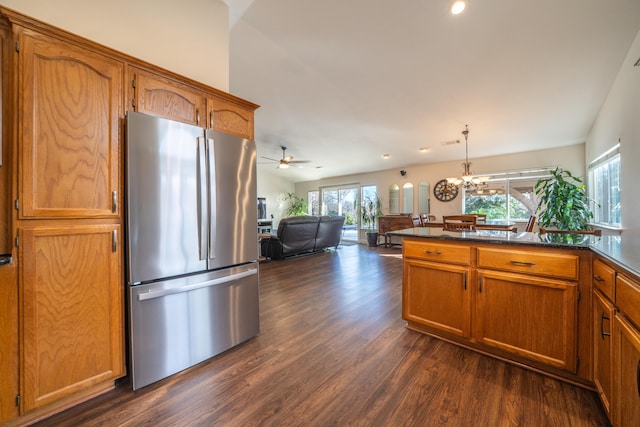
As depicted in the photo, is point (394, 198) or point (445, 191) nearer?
point (445, 191)

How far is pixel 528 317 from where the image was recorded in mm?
1660

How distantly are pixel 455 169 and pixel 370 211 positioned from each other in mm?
2771

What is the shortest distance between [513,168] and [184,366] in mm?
7081

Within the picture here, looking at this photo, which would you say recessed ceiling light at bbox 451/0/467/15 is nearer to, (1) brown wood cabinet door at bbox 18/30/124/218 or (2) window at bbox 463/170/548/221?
(1) brown wood cabinet door at bbox 18/30/124/218

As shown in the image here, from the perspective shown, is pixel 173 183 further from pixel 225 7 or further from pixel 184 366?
pixel 225 7

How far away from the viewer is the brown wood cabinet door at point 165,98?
1607 mm

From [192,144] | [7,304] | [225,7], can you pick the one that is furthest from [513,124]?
[7,304]

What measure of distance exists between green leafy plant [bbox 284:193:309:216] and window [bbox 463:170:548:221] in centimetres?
573

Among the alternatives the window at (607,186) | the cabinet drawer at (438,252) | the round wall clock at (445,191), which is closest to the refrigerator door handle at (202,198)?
the cabinet drawer at (438,252)

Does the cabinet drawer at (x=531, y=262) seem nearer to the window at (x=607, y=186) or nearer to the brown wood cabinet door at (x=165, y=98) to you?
the brown wood cabinet door at (x=165, y=98)

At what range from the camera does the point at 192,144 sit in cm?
176

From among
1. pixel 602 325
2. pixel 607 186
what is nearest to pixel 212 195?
pixel 602 325

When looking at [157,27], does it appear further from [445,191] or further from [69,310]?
[445,191]

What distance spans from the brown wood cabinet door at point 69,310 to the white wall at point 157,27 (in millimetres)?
1251
